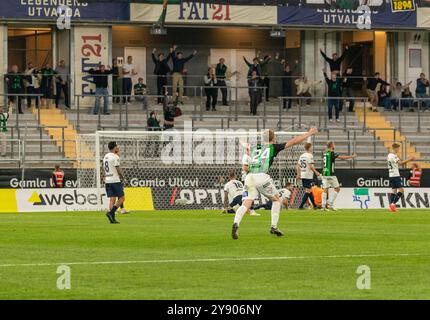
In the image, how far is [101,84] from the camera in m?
52.7

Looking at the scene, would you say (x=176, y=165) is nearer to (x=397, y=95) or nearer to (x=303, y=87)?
(x=303, y=87)

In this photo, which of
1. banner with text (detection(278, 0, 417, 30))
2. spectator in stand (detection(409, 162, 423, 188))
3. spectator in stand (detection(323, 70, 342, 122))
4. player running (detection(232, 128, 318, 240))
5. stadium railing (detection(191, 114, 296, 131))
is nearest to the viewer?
player running (detection(232, 128, 318, 240))

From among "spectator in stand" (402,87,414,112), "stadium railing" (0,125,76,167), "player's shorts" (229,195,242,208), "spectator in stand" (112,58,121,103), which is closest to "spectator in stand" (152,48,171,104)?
"spectator in stand" (112,58,121,103)

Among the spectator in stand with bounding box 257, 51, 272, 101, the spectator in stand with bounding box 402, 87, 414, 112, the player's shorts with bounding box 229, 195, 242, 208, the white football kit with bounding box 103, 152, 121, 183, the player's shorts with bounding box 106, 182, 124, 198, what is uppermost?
the spectator in stand with bounding box 257, 51, 272, 101

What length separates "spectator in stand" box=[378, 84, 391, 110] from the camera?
2288 inches

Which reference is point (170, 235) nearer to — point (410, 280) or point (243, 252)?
point (243, 252)

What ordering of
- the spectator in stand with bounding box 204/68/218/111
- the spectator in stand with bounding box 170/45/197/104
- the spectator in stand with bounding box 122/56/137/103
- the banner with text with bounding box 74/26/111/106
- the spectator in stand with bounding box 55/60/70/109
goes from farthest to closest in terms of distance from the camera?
the spectator in stand with bounding box 204/68/218/111
the spectator in stand with bounding box 170/45/197/104
the spectator in stand with bounding box 122/56/137/103
the banner with text with bounding box 74/26/111/106
the spectator in stand with bounding box 55/60/70/109

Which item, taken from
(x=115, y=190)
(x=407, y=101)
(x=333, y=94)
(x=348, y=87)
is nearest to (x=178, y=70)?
(x=333, y=94)

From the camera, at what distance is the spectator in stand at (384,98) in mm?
58125

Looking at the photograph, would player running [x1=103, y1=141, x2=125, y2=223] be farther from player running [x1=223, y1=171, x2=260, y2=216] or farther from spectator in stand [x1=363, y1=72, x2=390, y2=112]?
spectator in stand [x1=363, y1=72, x2=390, y2=112]

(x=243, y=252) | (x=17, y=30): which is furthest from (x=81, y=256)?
(x=17, y=30)

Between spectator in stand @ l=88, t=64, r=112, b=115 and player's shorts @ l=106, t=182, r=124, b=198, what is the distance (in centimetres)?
1906

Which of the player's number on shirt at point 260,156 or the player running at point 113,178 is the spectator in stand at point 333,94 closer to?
the player running at point 113,178

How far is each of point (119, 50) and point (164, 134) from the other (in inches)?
461
